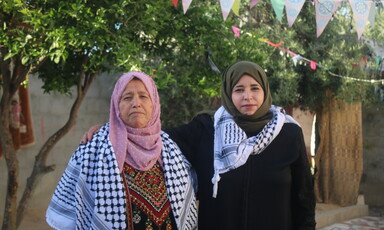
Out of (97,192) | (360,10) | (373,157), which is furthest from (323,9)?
(373,157)

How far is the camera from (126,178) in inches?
81.4

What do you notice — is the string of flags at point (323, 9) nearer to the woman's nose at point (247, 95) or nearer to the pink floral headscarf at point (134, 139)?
the woman's nose at point (247, 95)

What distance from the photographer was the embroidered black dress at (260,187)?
2.23 meters

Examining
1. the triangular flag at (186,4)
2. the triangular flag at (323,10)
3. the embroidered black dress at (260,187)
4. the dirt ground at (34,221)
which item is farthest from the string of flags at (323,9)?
the dirt ground at (34,221)

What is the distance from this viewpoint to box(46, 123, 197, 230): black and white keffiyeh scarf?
1.99 meters

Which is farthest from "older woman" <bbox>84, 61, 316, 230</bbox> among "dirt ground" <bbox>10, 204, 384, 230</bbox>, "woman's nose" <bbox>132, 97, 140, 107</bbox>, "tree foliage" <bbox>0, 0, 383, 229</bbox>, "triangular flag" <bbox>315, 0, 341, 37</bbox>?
"dirt ground" <bbox>10, 204, 384, 230</bbox>

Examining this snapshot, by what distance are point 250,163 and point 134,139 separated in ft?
1.97

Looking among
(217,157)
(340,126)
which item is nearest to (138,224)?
(217,157)

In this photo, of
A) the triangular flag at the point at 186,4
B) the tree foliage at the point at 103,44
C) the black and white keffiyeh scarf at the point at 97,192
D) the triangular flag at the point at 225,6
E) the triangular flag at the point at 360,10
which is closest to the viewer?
the black and white keffiyeh scarf at the point at 97,192

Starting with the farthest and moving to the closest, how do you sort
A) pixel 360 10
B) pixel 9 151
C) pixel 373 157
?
pixel 373 157
pixel 360 10
pixel 9 151

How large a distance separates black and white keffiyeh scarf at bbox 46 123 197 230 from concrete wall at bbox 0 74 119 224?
13.2ft

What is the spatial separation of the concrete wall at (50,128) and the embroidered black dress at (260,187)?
4.12m

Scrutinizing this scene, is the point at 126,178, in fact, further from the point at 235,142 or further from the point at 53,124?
the point at 53,124

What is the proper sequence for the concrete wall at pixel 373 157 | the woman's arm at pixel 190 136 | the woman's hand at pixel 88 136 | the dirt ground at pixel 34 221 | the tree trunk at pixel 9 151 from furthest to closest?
the concrete wall at pixel 373 157 < the dirt ground at pixel 34 221 < the tree trunk at pixel 9 151 < the woman's arm at pixel 190 136 < the woman's hand at pixel 88 136
